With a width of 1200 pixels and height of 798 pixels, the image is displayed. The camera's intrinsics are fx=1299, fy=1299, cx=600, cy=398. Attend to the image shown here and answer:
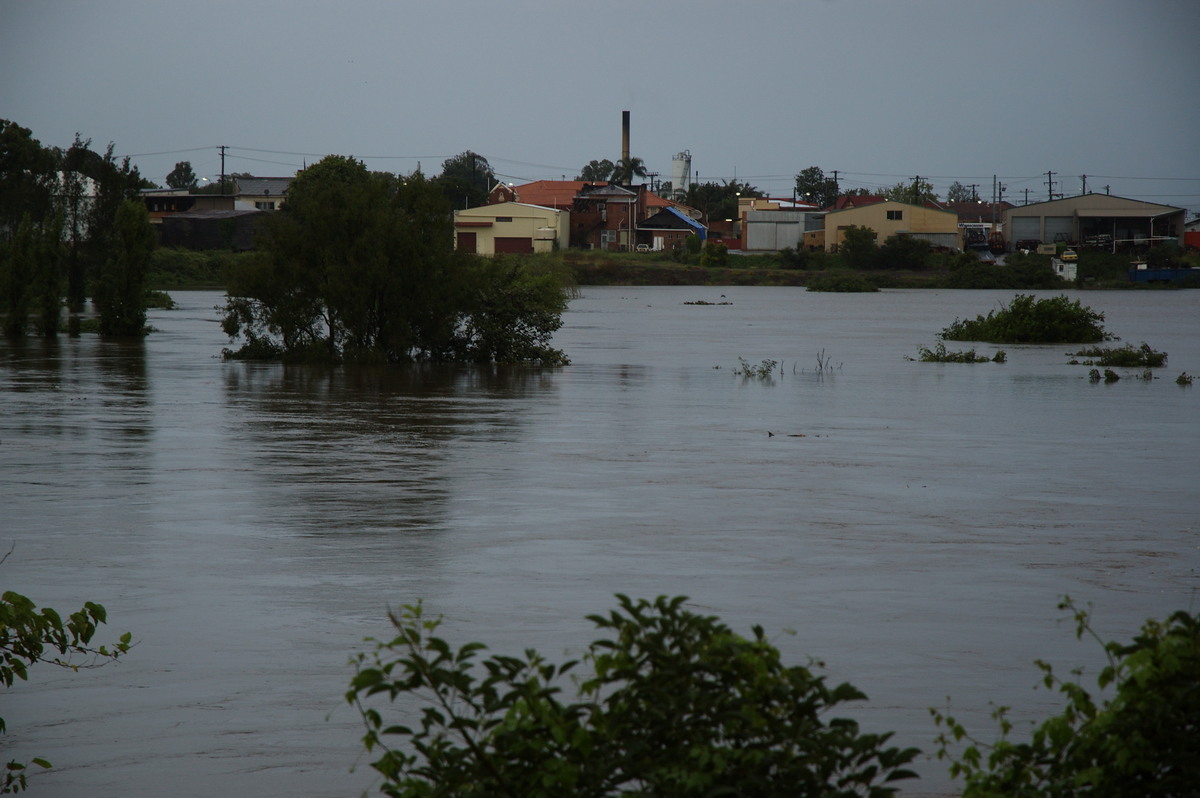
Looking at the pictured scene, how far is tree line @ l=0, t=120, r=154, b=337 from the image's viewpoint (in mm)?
37125

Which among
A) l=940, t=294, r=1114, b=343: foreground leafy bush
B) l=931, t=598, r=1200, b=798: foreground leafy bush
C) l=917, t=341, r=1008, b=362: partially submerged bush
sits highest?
l=940, t=294, r=1114, b=343: foreground leafy bush

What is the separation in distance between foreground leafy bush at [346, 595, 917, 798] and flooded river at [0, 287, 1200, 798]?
1723mm

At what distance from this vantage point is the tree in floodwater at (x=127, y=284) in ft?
122

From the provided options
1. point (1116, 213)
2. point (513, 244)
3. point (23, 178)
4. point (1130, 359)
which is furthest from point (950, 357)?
point (1116, 213)

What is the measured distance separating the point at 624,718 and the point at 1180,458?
560 inches

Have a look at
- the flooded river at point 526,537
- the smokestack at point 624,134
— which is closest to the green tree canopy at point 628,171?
the smokestack at point 624,134

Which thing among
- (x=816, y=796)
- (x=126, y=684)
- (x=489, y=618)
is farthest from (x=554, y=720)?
(x=489, y=618)

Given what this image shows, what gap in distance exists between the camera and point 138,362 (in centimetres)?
2942

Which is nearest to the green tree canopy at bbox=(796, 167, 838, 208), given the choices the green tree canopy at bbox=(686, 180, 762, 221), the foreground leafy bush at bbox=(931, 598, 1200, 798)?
the green tree canopy at bbox=(686, 180, 762, 221)

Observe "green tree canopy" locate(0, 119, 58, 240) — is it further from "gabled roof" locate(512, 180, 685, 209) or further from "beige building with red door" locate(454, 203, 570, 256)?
"gabled roof" locate(512, 180, 685, 209)

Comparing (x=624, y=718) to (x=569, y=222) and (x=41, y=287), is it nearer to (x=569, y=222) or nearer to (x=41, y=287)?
(x=41, y=287)

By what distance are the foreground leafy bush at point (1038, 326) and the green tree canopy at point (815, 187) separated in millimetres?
A: 140732

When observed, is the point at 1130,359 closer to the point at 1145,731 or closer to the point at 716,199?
the point at 1145,731

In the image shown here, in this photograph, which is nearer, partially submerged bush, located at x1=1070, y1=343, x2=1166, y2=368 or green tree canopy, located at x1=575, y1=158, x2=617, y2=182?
partially submerged bush, located at x1=1070, y1=343, x2=1166, y2=368
